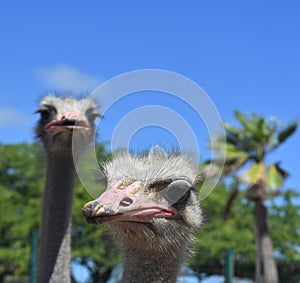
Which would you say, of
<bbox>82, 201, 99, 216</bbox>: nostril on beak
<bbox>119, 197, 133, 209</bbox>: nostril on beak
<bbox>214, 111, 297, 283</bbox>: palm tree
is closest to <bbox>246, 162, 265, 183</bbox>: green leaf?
<bbox>214, 111, 297, 283</bbox>: palm tree

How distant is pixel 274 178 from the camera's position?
19.3 metres

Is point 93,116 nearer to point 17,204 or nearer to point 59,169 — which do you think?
point 59,169

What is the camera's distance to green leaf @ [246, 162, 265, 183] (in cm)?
1888

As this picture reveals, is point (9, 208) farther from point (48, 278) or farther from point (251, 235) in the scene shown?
point (48, 278)

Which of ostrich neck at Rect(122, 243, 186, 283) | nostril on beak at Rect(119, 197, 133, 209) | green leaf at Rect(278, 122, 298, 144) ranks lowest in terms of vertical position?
ostrich neck at Rect(122, 243, 186, 283)

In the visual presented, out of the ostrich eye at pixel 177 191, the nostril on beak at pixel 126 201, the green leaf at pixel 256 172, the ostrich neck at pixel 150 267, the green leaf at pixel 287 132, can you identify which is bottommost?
the ostrich neck at pixel 150 267

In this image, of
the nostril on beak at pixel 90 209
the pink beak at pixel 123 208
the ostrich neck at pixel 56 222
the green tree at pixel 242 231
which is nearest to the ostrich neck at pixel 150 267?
the pink beak at pixel 123 208

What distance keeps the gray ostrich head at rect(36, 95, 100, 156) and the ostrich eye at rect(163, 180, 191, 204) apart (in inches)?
101

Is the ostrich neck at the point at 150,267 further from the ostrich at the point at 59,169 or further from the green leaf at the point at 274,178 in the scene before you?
the green leaf at the point at 274,178

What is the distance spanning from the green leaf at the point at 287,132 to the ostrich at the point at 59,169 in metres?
13.5

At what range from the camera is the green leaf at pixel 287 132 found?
1916cm

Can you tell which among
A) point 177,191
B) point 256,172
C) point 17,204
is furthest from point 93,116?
point 17,204

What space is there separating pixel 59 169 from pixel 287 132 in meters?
14.2

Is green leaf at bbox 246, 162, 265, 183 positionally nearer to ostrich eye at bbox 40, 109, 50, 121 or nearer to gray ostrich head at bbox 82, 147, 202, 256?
ostrich eye at bbox 40, 109, 50, 121
